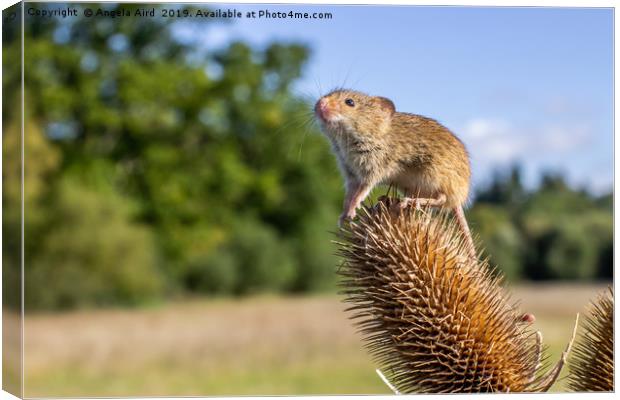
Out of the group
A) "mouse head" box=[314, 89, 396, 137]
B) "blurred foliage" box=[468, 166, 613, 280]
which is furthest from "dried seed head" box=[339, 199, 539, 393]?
"blurred foliage" box=[468, 166, 613, 280]

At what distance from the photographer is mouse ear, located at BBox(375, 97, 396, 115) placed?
5.45m

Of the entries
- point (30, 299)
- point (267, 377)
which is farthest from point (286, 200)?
point (267, 377)

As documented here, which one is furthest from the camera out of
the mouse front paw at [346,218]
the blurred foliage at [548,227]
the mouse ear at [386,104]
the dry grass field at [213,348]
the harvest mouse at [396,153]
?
the dry grass field at [213,348]

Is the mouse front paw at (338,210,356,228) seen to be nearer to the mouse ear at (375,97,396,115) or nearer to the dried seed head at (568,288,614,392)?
the mouse ear at (375,97,396,115)

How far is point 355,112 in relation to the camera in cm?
557

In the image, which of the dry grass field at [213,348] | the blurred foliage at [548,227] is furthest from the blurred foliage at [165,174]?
the dry grass field at [213,348]

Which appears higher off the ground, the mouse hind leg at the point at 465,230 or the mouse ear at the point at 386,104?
the mouse ear at the point at 386,104

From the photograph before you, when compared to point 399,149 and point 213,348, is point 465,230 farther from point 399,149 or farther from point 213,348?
point 213,348

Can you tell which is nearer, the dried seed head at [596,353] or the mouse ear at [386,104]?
the dried seed head at [596,353]

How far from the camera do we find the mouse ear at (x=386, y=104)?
5.45 meters

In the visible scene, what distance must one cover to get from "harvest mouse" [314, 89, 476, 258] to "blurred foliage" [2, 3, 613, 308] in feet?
68.1

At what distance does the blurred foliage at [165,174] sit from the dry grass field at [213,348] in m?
1.81

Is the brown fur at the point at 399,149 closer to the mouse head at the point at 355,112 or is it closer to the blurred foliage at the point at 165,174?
the mouse head at the point at 355,112

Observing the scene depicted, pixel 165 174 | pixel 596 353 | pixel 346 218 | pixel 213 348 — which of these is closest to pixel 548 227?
pixel 596 353
